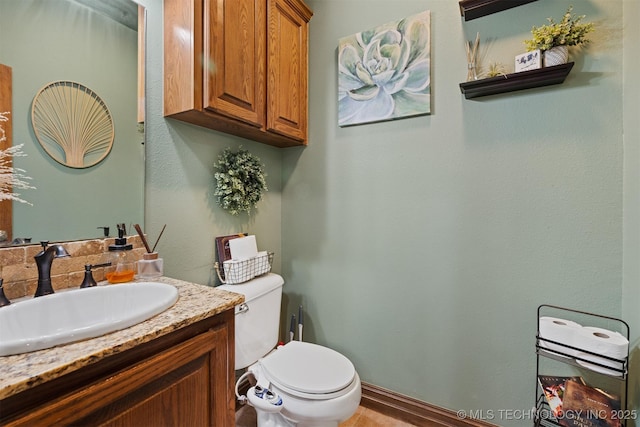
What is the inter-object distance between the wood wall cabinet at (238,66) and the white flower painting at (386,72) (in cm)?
30

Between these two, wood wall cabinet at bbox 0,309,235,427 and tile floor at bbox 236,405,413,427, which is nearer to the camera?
wood wall cabinet at bbox 0,309,235,427

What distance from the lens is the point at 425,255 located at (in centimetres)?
142

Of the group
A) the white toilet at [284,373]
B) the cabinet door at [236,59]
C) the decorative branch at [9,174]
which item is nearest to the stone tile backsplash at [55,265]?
the decorative branch at [9,174]

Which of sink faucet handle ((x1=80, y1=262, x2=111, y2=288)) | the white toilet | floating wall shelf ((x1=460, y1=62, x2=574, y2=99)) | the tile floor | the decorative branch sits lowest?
the tile floor

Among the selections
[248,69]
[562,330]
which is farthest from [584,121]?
[248,69]

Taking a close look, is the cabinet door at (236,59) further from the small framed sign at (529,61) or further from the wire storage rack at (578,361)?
the wire storage rack at (578,361)

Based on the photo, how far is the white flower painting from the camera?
140cm

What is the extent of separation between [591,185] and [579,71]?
18.7 inches

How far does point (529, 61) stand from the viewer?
44.4 inches

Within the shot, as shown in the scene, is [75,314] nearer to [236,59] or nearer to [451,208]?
[236,59]

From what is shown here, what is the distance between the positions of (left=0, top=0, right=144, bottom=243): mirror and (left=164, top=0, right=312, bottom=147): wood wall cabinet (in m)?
0.16

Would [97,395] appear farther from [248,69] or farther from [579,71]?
[579,71]

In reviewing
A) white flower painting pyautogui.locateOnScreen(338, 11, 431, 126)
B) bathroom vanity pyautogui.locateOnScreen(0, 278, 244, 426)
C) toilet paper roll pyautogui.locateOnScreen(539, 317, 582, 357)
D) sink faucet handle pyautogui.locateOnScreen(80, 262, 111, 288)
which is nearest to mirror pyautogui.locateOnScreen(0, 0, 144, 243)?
sink faucet handle pyautogui.locateOnScreen(80, 262, 111, 288)

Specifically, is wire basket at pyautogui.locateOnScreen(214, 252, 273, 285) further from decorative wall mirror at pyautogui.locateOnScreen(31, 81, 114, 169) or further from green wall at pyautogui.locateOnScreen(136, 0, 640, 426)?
decorative wall mirror at pyautogui.locateOnScreen(31, 81, 114, 169)
